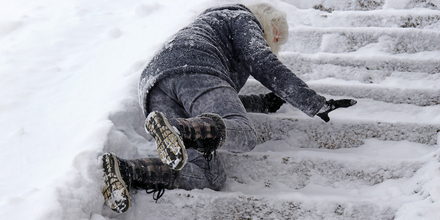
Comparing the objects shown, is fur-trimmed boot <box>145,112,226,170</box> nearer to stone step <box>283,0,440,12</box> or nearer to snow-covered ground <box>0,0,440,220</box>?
snow-covered ground <box>0,0,440,220</box>

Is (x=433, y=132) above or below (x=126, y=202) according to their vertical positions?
above

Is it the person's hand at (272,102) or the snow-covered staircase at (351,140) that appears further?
the person's hand at (272,102)

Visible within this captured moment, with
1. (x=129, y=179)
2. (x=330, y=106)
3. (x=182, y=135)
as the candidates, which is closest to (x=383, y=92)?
(x=330, y=106)

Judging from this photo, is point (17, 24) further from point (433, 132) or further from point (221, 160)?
point (433, 132)

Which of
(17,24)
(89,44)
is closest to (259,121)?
(89,44)

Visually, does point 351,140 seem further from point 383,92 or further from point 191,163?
point 191,163

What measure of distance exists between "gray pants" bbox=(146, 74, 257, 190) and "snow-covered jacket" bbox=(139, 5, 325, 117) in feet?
0.14

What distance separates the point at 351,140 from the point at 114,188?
121 centimetres

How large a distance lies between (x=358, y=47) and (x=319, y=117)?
93 centimetres

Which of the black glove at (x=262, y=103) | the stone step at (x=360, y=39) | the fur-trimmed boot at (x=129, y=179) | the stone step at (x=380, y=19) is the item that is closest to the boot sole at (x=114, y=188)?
the fur-trimmed boot at (x=129, y=179)

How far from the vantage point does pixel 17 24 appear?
257 centimetres

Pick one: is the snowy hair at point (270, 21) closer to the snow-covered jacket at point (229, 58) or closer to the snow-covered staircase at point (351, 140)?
the snow-covered jacket at point (229, 58)

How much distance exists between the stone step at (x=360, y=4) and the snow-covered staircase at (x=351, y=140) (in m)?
0.01

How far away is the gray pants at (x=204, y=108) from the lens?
1.30m
